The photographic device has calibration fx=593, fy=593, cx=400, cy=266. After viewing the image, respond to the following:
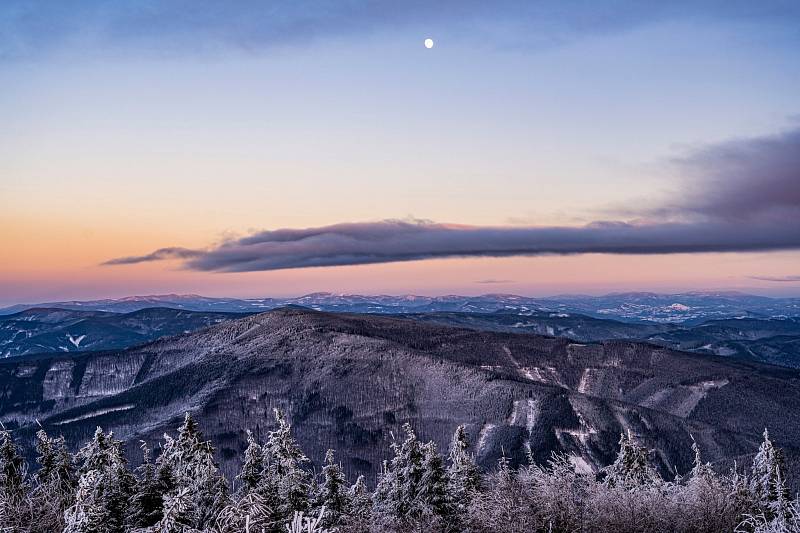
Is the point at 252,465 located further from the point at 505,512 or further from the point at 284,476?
the point at 505,512

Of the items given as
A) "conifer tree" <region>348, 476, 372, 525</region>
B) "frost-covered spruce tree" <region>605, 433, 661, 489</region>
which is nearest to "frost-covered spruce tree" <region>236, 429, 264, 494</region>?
"conifer tree" <region>348, 476, 372, 525</region>

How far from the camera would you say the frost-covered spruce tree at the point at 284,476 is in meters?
41.5

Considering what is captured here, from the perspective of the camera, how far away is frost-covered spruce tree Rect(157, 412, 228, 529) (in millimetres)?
34188

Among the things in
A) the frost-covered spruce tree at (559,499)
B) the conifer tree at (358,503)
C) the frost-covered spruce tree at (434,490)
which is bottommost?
the conifer tree at (358,503)

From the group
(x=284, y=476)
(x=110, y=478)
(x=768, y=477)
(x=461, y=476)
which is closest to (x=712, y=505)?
(x=768, y=477)

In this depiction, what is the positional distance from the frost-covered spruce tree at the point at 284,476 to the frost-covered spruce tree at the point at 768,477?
121ft

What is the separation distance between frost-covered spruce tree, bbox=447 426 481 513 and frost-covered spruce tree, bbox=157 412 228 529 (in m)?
17.2

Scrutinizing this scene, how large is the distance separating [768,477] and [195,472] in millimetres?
46693

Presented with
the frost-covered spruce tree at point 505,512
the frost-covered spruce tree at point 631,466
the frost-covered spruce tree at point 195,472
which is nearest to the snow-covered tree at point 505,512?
the frost-covered spruce tree at point 505,512

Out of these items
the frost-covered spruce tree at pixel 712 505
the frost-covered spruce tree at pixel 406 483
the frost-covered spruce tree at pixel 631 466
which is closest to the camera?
the frost-covered spruce tree at pixel 712 505

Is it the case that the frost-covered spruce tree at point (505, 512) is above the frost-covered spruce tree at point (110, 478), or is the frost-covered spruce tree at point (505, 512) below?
below

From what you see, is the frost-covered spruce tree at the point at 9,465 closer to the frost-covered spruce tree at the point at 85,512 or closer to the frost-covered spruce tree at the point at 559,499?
the frost-covered spruce tree at the point at 85,512

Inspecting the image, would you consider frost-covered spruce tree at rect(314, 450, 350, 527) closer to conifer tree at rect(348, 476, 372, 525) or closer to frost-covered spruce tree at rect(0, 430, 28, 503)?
conifer tree at rect(348, 476, 372, 525)

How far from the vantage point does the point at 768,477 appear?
167ft
